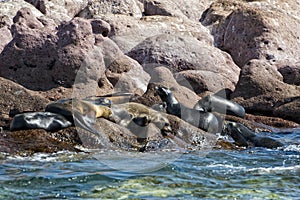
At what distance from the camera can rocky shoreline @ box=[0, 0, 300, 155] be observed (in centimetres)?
1339

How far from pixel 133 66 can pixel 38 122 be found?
7078 mm

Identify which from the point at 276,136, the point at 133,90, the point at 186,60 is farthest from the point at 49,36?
the point at 276,136

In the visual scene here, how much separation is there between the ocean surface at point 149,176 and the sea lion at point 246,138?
4.88 ft

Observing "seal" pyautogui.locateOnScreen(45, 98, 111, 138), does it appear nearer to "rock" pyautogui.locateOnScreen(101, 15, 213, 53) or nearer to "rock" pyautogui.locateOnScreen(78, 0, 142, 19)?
"rock" pyautogui.locateOnScreen(101, 15, 213, 53)

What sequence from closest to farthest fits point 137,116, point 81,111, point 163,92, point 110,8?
point 81,111, point 137,116, point 163,92, point 110,8

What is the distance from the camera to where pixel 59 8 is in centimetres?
2569

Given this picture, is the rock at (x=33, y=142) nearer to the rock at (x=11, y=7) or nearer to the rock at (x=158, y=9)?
the rock at (x=11, y=7)

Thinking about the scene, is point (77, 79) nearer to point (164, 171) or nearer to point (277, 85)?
point (277, 85)

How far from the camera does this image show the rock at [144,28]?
73.3ft

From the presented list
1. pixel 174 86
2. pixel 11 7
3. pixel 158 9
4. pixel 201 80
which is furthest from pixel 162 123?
pixel 158 9

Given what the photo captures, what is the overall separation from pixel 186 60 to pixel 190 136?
25.7 feet

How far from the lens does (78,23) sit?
16969 millimetres

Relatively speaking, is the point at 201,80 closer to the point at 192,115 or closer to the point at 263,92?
the point at 263,92

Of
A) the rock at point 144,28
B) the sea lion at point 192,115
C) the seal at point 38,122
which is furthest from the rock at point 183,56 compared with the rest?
the seal at point 38,122
